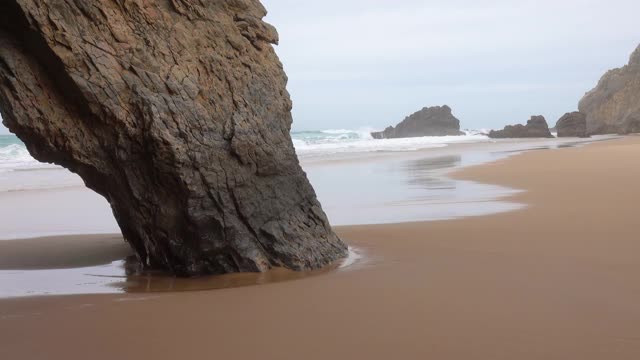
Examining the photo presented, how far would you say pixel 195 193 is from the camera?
17.9ft

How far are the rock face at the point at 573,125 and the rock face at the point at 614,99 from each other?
28.5 feet

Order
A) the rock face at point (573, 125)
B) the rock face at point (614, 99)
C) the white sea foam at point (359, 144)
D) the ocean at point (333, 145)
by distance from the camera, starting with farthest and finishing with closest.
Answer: the rock face at point (614, 99)
the rock face at point (573, 125)
the white sea foam at point (359, 144)
the ocean at point (333, 145)

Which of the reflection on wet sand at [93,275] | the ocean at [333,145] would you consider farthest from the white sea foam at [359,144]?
the reflection on wet sand at [93,275]

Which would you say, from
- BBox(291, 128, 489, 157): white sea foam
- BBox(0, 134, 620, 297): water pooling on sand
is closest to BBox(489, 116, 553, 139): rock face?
BBox(291, 128, 489, 157): white sea foam

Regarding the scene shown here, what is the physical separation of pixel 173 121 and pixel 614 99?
244 feet

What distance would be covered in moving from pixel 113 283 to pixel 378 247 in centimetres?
259

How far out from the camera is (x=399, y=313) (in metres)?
4.28

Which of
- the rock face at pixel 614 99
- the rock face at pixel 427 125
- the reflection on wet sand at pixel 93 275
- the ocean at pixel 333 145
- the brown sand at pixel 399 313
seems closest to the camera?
the brown sand at pixel 399 313

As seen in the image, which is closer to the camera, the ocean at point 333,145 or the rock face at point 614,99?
the ocean at point 333,145

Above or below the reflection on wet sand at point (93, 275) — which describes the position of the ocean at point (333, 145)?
above

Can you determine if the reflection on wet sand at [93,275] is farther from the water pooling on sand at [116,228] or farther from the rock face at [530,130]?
the rock face at [530,130]

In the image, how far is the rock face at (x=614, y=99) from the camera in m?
68.3

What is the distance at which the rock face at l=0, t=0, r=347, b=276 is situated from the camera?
5176 mm

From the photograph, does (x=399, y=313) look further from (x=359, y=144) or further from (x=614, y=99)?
(x=614, y=99)
